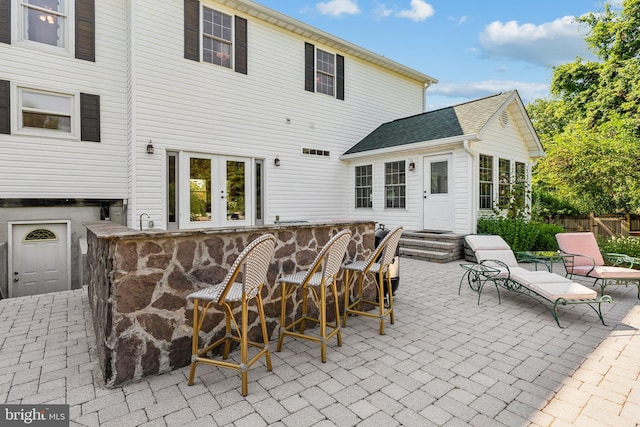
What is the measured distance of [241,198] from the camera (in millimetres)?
8703

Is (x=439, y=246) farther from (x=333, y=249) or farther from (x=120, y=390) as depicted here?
(x=120, y=390)

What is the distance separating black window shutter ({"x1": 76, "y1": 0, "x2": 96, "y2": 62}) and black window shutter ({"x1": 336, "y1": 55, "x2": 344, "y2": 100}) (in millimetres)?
6583

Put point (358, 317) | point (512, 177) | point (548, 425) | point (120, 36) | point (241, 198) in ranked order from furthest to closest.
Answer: point (512, 177) → point (241, 198) → point (120, 36) → point (358, 317) → point (548, 425)

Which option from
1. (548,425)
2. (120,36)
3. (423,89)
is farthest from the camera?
(423,89)

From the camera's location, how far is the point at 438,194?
8.69 meters

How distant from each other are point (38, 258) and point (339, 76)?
31.0 ft

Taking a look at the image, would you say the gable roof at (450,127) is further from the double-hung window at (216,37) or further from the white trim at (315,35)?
the double-hung window at (216,37)

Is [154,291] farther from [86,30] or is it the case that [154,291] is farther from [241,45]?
[241,45]

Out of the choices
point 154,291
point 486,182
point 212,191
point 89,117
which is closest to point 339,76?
point 486,182

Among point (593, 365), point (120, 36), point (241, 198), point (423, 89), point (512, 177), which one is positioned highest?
point (423, 89)

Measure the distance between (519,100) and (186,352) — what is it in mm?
10275

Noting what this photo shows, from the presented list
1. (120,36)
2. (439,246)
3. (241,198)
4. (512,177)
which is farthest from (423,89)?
(120,36)

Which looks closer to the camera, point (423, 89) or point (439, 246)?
point (439, 246)

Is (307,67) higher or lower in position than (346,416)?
higher
